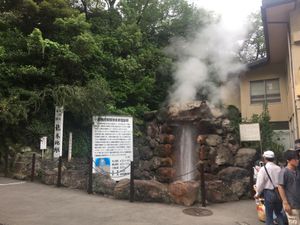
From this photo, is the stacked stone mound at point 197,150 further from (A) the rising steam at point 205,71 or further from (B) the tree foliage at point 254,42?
(B) the tree foliage at point 254,42

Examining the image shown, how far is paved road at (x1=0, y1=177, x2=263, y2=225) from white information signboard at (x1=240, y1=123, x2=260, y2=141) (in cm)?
348

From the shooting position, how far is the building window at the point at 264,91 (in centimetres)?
1714

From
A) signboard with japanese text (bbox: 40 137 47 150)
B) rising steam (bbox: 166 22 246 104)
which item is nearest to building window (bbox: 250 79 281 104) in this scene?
rising steam (bbox: 166 22 246 104)

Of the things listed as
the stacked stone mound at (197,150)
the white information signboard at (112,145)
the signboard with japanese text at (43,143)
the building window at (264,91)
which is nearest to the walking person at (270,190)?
the stacked stone mound at (197,150)

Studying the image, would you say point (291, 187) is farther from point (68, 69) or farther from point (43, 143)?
point (68, 69)

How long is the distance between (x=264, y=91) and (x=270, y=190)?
12.3 m

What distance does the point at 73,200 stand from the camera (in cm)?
957

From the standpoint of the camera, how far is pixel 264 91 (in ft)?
57.4

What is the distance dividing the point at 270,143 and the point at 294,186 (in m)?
9.67

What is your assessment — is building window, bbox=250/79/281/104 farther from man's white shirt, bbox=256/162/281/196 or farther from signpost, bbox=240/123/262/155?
man's white shirt, bbox=256/162/281/196

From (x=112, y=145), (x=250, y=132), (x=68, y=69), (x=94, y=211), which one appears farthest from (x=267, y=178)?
(x=68, y=69)

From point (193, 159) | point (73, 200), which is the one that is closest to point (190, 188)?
point (73, 200)

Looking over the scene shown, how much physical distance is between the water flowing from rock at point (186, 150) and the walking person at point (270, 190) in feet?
29.4

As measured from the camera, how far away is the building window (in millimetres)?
17141
